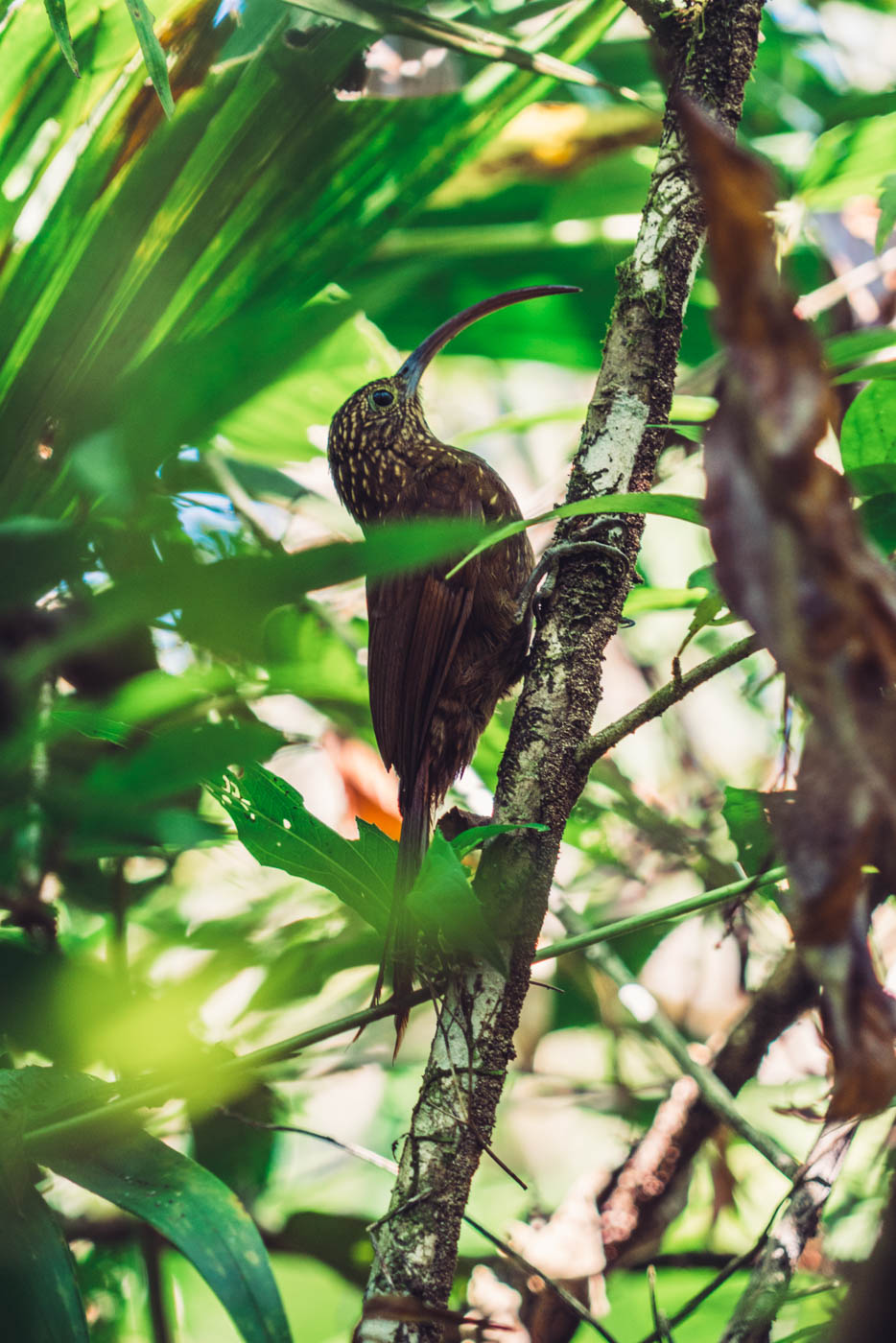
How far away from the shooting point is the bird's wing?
2.01m

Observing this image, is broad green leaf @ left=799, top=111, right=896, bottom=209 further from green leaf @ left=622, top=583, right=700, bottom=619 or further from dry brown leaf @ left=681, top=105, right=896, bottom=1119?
dry brown leaf @ left=681, top=105, right=896, bottom=1119

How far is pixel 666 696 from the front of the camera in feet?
3.88

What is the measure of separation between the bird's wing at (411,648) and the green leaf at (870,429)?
3.25ft

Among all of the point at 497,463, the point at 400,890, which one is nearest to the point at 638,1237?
the point at 400,890

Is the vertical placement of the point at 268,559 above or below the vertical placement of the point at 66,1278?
above

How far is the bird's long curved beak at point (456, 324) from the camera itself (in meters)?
2.27

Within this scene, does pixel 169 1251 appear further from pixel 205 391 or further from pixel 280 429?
pixel 205 391

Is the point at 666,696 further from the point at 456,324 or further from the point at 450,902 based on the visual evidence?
the point at 456,324

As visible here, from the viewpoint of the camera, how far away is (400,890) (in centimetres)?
124

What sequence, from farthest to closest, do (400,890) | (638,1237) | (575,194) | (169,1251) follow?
1. (575,194)
2. (169,1251)
3. (638,1237)
4. (400,890)

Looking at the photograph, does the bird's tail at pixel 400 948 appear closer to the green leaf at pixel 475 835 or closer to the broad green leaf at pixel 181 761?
the green leaf at pixel 475 835

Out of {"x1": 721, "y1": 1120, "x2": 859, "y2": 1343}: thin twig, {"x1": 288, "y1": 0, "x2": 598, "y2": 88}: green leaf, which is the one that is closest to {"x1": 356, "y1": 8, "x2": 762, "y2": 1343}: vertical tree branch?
{"x1": 288, "y1": 0, "x2": 598, "y2": 88}: green leaf

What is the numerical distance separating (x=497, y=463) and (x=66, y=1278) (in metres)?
3.56

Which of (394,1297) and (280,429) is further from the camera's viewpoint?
(280,429)
